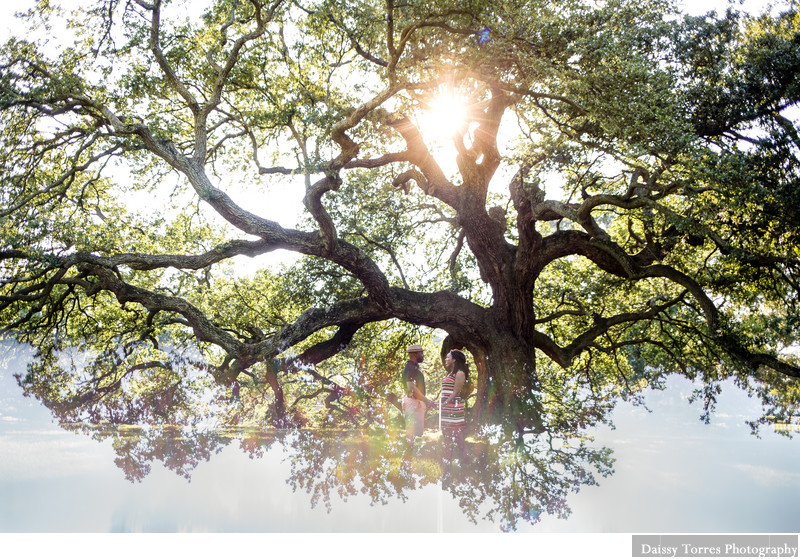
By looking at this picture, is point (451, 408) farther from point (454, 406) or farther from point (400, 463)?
point (400, 463)

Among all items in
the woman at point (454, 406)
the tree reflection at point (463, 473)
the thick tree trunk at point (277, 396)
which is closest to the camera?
the tree reflection at point (463, 473)

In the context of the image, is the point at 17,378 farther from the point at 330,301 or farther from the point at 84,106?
the point at 330,301

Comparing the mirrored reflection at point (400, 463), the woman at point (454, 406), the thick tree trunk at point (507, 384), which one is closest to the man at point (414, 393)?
the mirrored reflection at point (400, 463)

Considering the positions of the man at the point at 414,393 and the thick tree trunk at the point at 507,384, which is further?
the thick tree trunk at the point at 507,384

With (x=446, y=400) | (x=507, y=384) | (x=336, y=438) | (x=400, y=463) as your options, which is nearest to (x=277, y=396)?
(x=336, y=438)

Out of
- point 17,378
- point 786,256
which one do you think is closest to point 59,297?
point 17,378

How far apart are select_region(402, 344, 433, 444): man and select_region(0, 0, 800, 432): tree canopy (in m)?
2.14

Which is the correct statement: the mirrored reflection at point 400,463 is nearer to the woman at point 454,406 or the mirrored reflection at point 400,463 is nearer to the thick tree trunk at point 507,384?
the woman at point 454,406

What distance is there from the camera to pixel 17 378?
12.1 meters

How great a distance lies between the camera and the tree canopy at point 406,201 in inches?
332

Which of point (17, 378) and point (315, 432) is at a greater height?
point (17, 378)

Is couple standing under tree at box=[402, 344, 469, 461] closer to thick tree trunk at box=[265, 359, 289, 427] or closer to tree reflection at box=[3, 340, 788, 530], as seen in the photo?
tree reflection at box=[3, 340, 788, 530]

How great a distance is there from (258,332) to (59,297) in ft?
13.4

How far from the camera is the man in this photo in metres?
8.12
